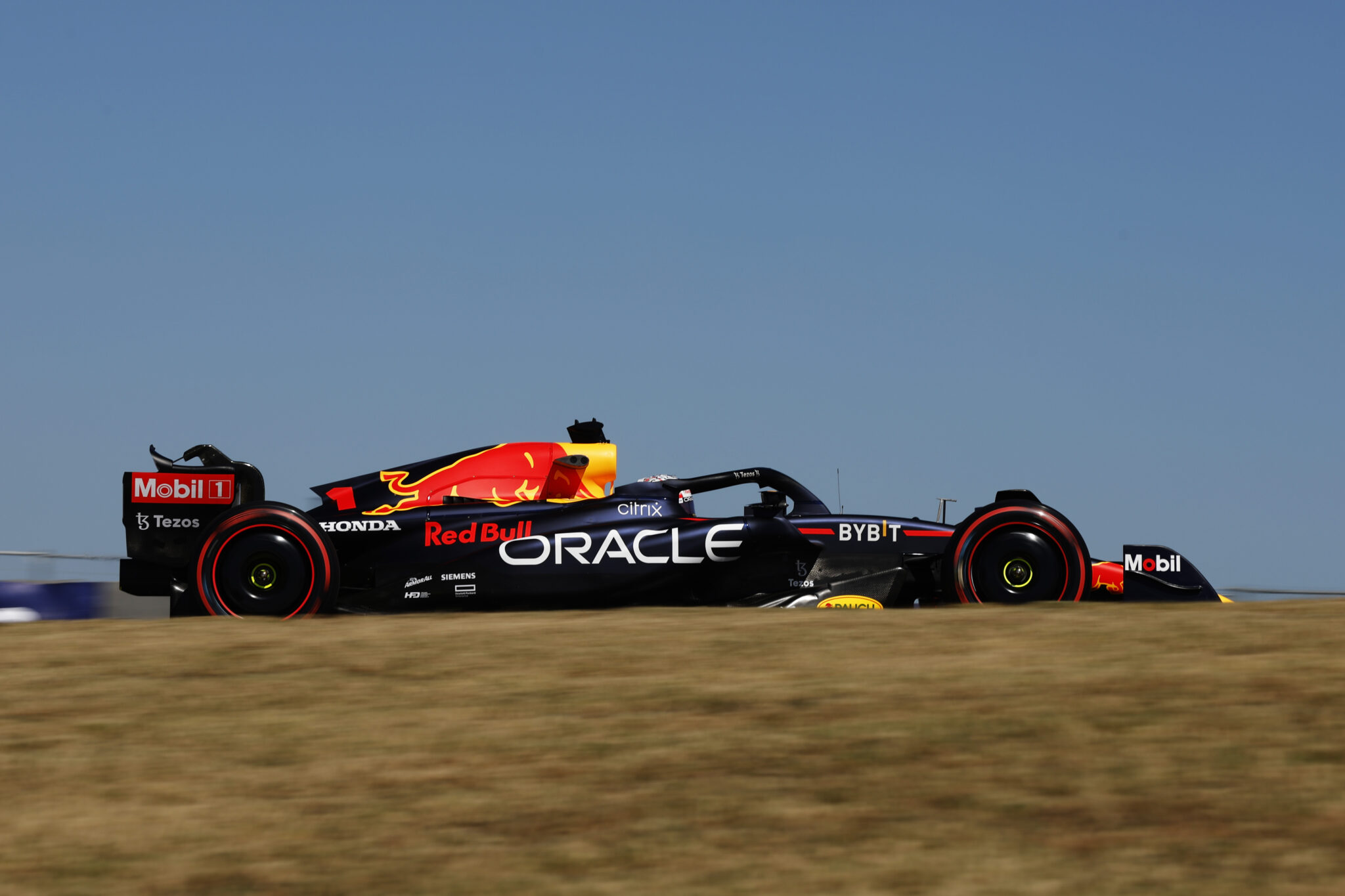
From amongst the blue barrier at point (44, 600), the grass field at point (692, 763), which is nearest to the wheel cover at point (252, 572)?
the grass field at point (692, 763)

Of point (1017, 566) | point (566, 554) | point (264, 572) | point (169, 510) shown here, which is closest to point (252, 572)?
point (264, 572)

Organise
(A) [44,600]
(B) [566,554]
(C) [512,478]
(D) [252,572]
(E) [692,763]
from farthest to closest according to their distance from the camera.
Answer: (A) [44,600] → (C) [512,478] → (B) [566,554] → (D) [252,572] → (E) [692,763]

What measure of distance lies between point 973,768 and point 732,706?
1.21m

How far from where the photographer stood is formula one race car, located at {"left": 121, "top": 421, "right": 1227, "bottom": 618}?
8.96m

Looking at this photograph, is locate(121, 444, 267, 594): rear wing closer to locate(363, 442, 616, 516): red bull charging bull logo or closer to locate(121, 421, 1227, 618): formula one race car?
locate(121, 421, 1227, 618): formula one race car

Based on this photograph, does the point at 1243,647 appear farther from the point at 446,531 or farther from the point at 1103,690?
the point at 446,531

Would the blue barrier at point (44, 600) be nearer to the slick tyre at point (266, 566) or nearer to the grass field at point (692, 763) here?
the slick tyre at point (266, 566)

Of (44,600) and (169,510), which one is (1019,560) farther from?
(44,600)

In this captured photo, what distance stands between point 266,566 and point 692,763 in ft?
17.6

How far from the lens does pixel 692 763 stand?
479 cm

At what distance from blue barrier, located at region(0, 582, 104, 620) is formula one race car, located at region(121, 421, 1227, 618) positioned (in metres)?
1.54

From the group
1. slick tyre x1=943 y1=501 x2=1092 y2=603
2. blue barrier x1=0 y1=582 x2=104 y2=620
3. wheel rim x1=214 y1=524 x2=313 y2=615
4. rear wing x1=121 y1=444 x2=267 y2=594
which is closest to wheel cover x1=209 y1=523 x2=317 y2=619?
wheel rim x1=214 y1=524 x2=313 y2=615

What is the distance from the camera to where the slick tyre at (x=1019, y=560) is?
8.90m

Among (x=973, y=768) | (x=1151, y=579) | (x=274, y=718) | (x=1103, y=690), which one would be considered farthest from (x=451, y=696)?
(x=1151, y=579)
